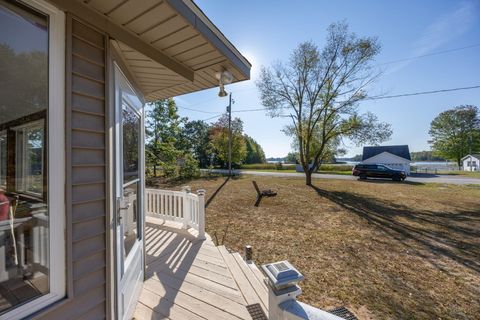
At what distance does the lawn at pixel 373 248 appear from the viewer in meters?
2.67

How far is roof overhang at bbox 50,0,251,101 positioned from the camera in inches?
50.3

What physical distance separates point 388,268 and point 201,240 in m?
3.15

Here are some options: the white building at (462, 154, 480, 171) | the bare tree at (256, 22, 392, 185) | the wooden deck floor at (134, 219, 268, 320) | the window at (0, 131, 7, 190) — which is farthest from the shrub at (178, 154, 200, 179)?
the white building at (462, 154, 480, 171)

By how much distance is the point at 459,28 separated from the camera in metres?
5.96

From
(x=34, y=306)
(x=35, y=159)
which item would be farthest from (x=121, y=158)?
(x=34, y=306)

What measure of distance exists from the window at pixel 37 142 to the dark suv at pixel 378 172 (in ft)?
63.4

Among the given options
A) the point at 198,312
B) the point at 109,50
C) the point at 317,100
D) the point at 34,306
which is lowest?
the point at 198,312

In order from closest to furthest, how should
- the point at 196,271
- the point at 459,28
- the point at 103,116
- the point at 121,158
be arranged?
the point at 103,116
the point at 121,158
the point at 196,271
the point at 459,28

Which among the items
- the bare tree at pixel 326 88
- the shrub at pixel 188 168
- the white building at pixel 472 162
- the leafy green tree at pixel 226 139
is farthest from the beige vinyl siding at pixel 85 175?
the white building at pixel 472 162

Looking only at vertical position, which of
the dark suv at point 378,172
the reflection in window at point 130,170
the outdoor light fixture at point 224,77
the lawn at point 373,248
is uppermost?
the outdoor light fixture at point 224,77

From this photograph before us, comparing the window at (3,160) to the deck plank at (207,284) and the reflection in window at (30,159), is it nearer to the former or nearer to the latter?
the reflection in window at (30,159)

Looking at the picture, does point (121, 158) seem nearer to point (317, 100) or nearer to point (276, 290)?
point (276, 290)

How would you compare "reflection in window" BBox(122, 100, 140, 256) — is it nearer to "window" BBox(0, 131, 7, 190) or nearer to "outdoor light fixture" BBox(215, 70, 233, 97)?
"window" BBox(0, 131, 7, 190)

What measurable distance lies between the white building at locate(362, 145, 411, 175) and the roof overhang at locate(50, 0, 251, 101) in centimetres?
2752
